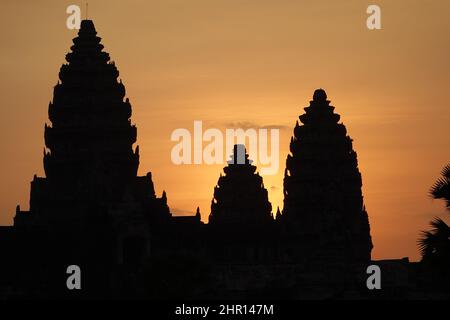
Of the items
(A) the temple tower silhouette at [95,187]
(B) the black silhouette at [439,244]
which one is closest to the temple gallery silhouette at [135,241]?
(A) the temple tower silhouette at [95,187]

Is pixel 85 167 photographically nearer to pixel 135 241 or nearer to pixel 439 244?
pixel 135 241

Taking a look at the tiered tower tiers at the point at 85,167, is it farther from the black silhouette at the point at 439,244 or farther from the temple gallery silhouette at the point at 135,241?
the black silhouette at the point at 439,244

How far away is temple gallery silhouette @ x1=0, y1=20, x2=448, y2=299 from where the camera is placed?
527 ft

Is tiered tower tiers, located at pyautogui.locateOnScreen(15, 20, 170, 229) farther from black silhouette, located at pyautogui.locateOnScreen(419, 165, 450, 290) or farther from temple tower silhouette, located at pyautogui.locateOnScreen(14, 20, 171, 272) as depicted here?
black silhouette, located at pyautogui.locateOnScreen(419, 165, 450, 290)

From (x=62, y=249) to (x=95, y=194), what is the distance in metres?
21.3

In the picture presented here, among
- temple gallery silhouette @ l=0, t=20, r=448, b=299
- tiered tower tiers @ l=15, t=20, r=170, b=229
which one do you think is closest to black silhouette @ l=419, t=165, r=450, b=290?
temple gallery silhouette @ l=0, t=20, r=448, b=299

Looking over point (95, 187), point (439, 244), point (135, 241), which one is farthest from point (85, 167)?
point (439, 244)

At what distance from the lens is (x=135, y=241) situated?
170250 mm

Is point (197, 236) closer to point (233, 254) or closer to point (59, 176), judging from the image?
point (233, 254)

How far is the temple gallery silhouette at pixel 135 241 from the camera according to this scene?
527 feet

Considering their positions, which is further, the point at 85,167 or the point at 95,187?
the point at 85,167

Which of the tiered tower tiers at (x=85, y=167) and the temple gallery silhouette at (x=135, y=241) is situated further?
the tiered tower tiers at (x=85, y=167)
